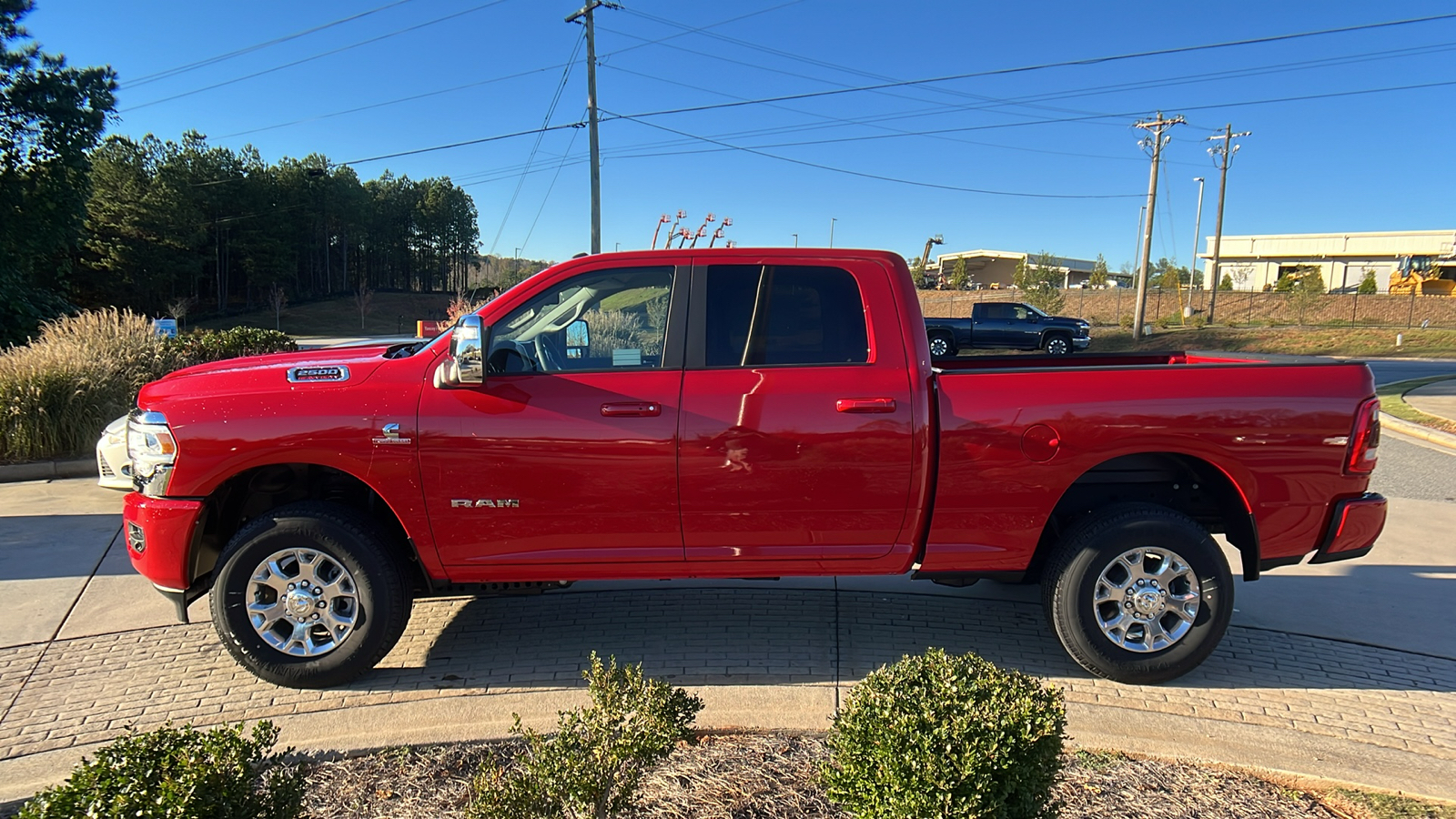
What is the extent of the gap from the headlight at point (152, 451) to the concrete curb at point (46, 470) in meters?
5.59

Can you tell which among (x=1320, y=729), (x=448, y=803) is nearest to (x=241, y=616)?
(x=448, y=803)

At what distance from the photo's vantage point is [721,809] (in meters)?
2.76

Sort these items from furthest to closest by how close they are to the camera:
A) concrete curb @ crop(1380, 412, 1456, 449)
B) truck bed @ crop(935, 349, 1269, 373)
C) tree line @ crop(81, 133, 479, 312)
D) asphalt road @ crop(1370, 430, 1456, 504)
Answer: tree line @ crop(81, 133, 479, 312)
concrete curb @ crop(1380, 412, 1456, 449)
asphalt road @ crop(1370, 430, 1456, 504)
truck bed @ crop(935, 349, 1269, 373)

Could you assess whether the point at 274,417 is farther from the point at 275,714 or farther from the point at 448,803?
the point at 448,803

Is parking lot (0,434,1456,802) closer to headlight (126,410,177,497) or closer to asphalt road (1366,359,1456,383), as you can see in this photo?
headlight (126,410,177,497)

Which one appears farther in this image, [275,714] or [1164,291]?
[1164,291]

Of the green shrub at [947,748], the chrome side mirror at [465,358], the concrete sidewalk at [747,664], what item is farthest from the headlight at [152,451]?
the green shrub at [947,748]

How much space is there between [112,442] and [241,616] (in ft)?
10.1

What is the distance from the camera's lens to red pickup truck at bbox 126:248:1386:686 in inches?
142

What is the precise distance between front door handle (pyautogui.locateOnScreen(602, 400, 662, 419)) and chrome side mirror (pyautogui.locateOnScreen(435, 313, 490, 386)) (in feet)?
1.85

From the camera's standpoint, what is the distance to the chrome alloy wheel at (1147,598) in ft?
12.4

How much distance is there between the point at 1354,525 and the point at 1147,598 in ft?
3.42

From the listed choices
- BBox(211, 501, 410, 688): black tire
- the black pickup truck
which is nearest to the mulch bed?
BBox(211, 501, 410, 688): black tire

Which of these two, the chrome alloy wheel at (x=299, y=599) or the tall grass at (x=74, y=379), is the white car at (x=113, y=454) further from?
the tall grass at (x=74, y=379)
